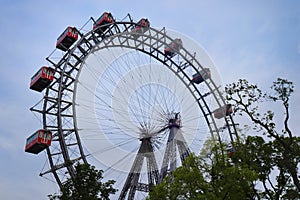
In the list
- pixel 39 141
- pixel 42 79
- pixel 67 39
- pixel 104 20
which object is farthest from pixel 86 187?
pixel 104 20

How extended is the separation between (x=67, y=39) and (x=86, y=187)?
47.3ft

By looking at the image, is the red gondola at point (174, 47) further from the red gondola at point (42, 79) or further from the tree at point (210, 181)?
the tree at point (210, 181)

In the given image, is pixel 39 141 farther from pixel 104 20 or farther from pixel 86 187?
pixel 104 20

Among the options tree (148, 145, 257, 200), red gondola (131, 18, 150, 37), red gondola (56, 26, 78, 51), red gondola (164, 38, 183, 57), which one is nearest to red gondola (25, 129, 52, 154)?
red gondola (56, 26, 78, 51)

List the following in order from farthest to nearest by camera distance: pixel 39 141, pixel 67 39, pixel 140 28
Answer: pixel 140 28, pixel 67 39, pixel 39 141

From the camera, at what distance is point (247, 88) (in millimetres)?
18234

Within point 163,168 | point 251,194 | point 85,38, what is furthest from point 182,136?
point 251,194

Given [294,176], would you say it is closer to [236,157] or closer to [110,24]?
[236,157]

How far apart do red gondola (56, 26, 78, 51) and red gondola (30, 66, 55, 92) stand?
319 cm

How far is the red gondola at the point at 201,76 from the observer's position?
1413 inches

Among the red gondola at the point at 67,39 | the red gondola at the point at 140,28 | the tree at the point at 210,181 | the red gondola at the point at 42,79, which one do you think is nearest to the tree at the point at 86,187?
the tree at the point at 210,181

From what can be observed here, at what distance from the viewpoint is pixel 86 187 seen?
20.4 metres

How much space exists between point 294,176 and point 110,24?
2068 centimetres

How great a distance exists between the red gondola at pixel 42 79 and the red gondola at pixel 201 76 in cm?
1442
